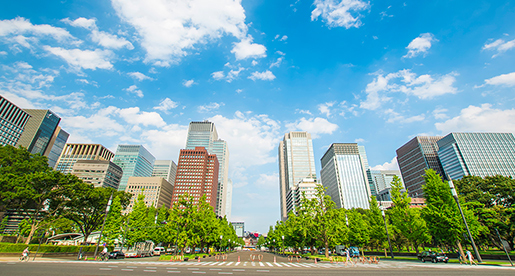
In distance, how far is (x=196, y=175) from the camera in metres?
152

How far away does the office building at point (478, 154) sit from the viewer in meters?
122

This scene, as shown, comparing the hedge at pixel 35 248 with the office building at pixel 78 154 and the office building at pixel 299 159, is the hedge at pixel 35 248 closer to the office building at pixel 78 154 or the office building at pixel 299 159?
the office building at pixel 299 159

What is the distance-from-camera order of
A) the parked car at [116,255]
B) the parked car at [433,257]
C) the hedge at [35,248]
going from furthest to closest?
the parked car at [116,255], the hedge at [35,248], the parked car at [433,257]

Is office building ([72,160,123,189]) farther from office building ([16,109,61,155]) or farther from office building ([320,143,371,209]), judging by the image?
office building ([320,143,371,209])

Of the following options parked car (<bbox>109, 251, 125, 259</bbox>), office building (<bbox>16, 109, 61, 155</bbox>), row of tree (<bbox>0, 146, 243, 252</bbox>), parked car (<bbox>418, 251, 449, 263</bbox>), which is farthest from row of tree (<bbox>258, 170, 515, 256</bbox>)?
office building (<bbox>16, 109, 61, 155</bbox>)

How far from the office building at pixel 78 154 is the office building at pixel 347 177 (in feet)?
662

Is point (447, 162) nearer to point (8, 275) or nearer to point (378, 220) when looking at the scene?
point (378, 220)

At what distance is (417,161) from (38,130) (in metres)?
253

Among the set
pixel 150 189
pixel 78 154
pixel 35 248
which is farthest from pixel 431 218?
pixel 78 154

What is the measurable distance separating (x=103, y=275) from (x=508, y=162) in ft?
642

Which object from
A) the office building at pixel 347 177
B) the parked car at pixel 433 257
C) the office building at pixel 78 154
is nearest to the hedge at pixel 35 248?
the parked car at pixel 433 257

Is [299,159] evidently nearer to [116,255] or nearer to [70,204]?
[70,204]

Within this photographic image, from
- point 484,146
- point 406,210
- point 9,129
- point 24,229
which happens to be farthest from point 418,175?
point 9,129

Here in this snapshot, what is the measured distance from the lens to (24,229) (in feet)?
155
